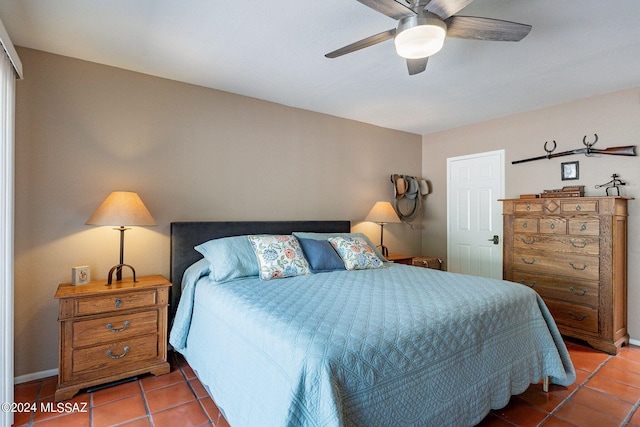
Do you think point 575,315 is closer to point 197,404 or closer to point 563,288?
point 563,288

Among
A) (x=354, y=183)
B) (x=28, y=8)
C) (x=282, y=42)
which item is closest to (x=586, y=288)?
(x=354, y=183)

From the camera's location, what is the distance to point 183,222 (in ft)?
9.33

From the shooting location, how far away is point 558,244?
3123 millimetres

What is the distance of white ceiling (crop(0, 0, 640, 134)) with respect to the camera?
1.88 metres

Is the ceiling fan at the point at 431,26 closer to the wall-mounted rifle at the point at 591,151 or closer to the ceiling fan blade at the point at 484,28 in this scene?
the ceiling fan blade at the point at 484,28

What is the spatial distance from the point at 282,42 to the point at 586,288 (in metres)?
3.35

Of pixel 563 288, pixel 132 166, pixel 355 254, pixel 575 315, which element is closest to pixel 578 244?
pixel 563 288

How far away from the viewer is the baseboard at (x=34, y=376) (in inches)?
90.0

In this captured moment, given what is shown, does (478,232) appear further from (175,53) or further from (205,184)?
(175,53)

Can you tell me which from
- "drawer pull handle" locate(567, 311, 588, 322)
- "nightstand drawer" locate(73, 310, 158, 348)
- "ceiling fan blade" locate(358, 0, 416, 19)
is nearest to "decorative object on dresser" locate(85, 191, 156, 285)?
"nightstand drawer" locate(73, 310, 158, 348)

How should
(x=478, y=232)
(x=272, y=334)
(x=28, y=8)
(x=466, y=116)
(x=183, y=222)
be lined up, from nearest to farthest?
(x=272, y=334) < (x=28, y=8) < (x=183, y=222) < (x=466, y=116) < (x=478, y=232)

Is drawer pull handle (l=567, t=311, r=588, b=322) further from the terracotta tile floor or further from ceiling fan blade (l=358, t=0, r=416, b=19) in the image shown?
ceiling fan blade (l=358, t=0, r=416, b=19)

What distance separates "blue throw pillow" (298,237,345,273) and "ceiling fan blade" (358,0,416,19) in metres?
1.81

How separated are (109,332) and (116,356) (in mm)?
182
